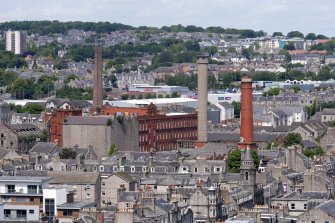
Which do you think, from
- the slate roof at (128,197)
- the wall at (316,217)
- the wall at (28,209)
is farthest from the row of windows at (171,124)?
the wall at (28,209)

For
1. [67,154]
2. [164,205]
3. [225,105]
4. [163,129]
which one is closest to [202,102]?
[163,129]

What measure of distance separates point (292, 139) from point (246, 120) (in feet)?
14.6

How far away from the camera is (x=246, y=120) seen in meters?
122

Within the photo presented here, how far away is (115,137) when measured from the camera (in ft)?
404

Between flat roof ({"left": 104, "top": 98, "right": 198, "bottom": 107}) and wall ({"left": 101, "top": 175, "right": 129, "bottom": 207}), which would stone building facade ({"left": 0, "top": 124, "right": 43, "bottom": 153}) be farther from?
wall ({"left": 101, "top": 175, "right": 129, "bottom": 207})

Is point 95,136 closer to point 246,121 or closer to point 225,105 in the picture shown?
point 246,121

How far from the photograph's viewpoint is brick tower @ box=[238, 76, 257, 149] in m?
117

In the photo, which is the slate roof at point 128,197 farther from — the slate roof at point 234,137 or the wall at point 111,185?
the slate roof at point 234,137

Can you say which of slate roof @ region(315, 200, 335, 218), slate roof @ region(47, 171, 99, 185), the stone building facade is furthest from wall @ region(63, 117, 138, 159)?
slate roof @ region(315, 200, 335, 218)

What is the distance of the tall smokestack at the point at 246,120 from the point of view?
116831mm

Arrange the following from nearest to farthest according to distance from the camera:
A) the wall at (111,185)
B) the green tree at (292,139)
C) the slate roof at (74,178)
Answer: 1. the slate roof at (74,178)
2. the wall at (111,185)
3. the green tree at (292,139)

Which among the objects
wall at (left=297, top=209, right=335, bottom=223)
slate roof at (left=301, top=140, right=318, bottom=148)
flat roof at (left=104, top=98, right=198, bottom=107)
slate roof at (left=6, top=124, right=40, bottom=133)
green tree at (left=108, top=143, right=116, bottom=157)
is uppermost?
flat roof at (left=104, top=98, right=198, bottom=107)

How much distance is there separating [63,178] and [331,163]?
23013mm

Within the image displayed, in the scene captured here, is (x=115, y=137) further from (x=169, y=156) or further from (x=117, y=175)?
(x=117, y=175)
